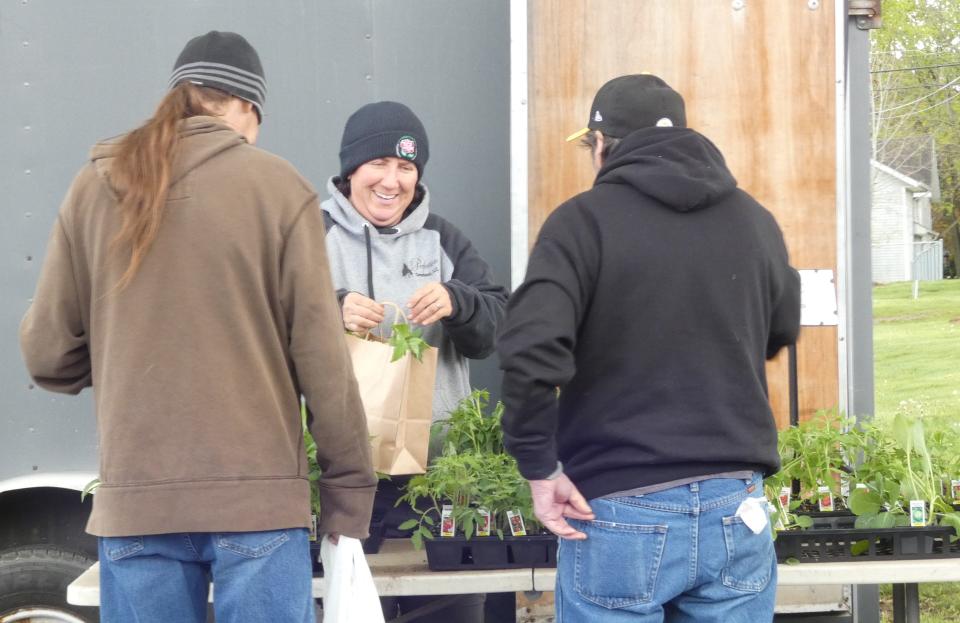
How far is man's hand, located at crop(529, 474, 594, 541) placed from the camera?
6.84 feet

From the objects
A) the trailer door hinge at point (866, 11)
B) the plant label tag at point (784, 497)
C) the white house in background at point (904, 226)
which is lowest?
the plant label tag at point (784, 497)

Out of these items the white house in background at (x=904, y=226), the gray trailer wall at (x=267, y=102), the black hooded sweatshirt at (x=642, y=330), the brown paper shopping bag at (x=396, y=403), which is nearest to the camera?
the black hooded sweatshirt at (x=642, y=330)

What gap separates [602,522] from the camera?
2070 mm

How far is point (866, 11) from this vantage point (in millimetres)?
3830

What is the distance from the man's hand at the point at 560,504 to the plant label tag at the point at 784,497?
0.88 meters

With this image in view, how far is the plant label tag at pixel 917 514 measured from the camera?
2.75 m

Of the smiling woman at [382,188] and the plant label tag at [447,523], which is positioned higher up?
the smiling woman at [382,188]

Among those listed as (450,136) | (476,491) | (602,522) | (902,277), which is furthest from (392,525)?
(902,277)

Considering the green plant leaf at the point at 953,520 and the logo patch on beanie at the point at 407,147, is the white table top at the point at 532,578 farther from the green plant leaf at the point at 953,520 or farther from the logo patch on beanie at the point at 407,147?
the logo patch on beanie at the point at 407,147

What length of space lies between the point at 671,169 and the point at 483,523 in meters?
1.11

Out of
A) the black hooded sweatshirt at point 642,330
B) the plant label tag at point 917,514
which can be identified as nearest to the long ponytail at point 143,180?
the black hooded sweatshirt at point 642,330

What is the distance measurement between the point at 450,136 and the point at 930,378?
1181 centimetres

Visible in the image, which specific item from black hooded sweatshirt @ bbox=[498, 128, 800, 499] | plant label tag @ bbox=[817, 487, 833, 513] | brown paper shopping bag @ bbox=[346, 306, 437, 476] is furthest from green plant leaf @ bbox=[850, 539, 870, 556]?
brown paper shopping bag @ bbox=[346, 306, 437, 476]

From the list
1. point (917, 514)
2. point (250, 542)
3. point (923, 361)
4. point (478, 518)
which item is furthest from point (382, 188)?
point (923, 361)
